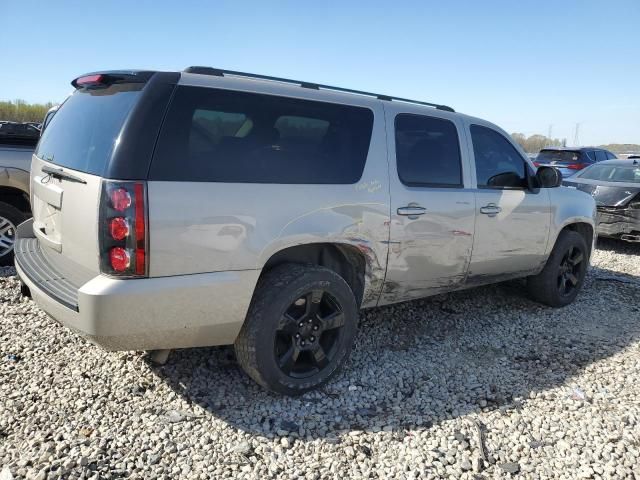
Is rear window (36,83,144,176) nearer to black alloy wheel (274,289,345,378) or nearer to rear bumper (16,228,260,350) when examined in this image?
rear bumper (16,228,260,350)

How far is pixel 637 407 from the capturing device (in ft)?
10.4

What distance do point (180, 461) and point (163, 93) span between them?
1882 mm

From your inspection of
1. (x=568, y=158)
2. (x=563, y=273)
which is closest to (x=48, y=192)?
(x=563, y=273)

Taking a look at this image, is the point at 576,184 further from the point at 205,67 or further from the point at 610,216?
the point at 205,67

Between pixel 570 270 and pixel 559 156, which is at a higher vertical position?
pixel 559 156

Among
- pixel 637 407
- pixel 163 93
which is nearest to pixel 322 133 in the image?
pixel 163 93

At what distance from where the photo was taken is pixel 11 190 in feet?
17.0

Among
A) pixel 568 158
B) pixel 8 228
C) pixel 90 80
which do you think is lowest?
pixel 8 228

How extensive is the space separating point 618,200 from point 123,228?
320 inches

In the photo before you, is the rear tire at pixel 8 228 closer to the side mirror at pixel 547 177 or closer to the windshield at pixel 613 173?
the side mirror at pixel 547 177

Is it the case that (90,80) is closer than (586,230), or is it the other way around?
(90,80)

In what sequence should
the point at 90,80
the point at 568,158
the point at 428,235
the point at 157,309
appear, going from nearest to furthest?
the point at 157,309, the point at 90,80, the point at 428,235, the point at 568,158

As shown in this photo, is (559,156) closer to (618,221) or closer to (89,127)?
(618,221)

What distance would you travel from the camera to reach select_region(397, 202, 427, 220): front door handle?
332 centimetres
